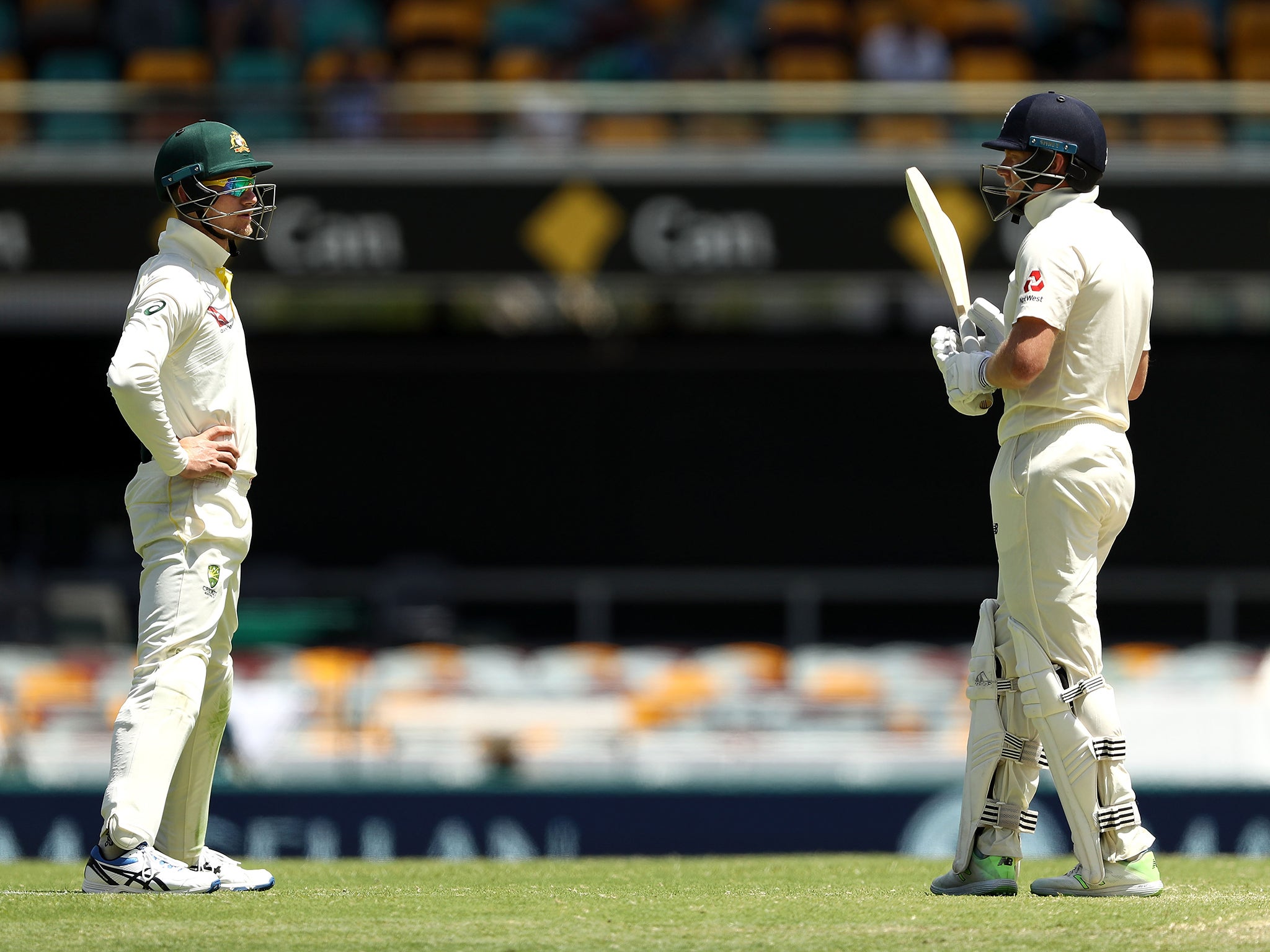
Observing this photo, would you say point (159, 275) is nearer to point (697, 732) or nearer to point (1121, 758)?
point (1121, 758)

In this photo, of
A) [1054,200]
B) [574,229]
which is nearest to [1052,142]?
[1054,200]

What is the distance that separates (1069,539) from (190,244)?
2.36 m

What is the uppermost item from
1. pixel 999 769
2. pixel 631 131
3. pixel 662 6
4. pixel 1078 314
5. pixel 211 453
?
pixel 662 6

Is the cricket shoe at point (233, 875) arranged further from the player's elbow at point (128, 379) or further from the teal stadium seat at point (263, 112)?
the teal stadium seat at point (263, 112)

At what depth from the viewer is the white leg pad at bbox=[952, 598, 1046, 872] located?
4547mm

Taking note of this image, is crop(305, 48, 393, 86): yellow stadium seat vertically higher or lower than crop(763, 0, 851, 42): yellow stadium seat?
lower

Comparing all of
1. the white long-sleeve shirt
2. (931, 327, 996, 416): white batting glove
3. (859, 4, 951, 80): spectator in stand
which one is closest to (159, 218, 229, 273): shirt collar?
the white long-sleeve shirt

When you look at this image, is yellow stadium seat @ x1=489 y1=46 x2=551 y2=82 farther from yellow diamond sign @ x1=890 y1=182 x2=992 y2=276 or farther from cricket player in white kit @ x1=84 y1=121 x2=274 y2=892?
cricket player in white kit @ x1=84 y1=121 x2=274 y2=892

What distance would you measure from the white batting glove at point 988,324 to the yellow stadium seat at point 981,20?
10.1 meters

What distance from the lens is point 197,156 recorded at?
4754mm

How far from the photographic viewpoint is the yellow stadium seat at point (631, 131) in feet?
40.4

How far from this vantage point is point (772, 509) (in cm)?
1479

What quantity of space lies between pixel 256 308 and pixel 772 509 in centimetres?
437

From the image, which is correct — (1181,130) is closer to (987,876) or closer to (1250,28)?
(1250,28)
